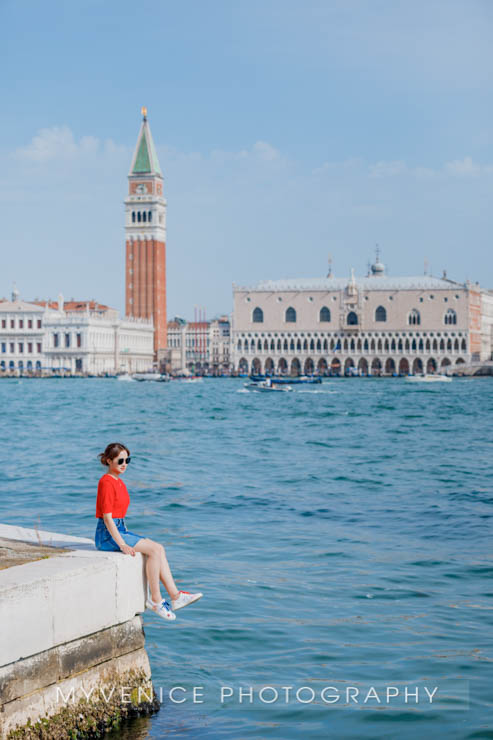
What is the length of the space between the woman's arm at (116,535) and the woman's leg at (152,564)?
6 centimetres

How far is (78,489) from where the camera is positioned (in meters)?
15.0

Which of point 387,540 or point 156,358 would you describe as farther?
point 156,358

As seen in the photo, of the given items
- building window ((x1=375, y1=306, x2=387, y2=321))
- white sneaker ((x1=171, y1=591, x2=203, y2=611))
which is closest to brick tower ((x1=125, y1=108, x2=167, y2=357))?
building window ((x1=375, y1=306, x2=387, y2=321))

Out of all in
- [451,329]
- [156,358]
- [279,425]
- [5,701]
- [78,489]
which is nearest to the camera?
[5,701]

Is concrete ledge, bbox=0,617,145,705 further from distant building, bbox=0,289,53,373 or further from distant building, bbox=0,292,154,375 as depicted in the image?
distant building, bbox=0,289,53,373

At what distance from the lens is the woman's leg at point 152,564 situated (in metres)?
5.33

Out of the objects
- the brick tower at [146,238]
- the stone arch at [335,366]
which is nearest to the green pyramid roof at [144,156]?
the brick tower at [146,238]

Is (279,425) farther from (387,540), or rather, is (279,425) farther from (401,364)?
(401,364)

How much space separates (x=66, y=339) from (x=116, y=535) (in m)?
105

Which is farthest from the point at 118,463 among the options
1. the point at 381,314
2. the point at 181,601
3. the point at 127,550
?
the point at 381,314

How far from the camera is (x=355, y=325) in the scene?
4222 inches

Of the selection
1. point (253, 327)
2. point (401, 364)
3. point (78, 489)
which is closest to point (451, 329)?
point (401, 364)

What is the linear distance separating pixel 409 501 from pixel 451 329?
94927mm

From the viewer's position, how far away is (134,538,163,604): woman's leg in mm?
5328
